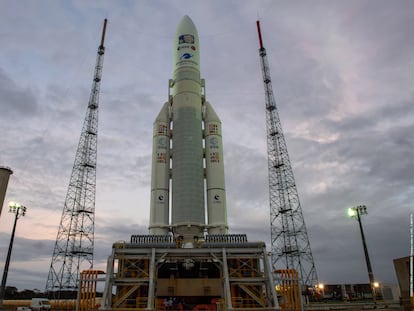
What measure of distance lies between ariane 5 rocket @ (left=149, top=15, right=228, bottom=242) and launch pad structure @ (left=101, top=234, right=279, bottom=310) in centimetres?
573

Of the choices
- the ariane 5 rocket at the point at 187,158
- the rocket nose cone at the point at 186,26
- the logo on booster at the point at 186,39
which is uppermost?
the rocket nose cone at the point at 186,26

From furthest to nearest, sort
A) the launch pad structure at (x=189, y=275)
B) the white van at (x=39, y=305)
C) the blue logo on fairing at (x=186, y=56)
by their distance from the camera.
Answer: the blue logo on fairing at (x=186, y=56) → the white van at (x=39, y=305) → the launch pad structure at (x=189, y=275)

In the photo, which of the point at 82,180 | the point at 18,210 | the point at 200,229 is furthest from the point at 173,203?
the point at 82,180

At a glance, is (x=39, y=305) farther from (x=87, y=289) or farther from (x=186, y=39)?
(x=186, y=39)

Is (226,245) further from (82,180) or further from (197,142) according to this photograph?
(82,180)

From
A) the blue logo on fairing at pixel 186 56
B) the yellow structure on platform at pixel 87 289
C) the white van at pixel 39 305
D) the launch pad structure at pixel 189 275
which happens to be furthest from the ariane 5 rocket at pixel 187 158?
the white van at pixel 39 305

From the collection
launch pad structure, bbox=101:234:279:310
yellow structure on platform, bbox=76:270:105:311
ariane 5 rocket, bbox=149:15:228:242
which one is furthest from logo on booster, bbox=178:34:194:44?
yellow structure on platform, bbox=76:270:105:311

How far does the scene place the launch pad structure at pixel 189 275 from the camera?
1253 inches

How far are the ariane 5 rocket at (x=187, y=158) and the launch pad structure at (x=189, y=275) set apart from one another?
5731mm

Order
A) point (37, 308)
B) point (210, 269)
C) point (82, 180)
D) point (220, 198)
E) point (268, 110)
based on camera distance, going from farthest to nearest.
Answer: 1. point (268, 110)
2. point (82, 180)
3. point (220, 198)
4. point (37, 308)
5. point (210, 269)

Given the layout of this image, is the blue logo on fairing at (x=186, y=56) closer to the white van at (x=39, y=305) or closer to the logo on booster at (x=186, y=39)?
Answer: the logo on booster at (x=186, y=39)

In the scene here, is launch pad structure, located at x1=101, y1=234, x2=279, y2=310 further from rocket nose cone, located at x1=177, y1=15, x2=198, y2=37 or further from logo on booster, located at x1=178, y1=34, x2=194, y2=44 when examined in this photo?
rocket nose cone, located at x1=177, y1=15, x2=198, y2=37

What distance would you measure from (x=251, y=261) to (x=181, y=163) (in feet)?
55.7

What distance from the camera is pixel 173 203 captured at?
149ft
